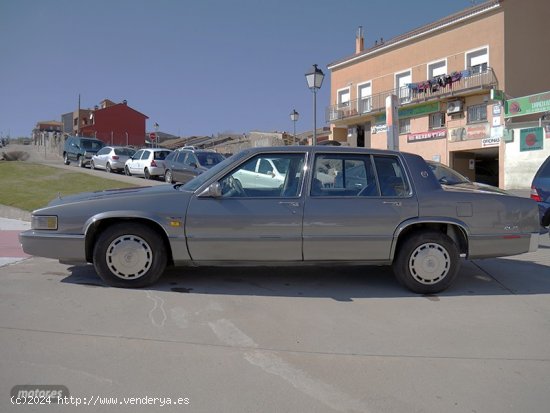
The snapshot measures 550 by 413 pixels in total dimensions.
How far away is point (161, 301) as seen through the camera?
15.5 ft

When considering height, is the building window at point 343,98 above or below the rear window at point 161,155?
above

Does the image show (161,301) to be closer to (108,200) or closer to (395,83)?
(108,200)

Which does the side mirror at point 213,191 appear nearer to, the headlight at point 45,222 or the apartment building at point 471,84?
the headlight at point 45,222

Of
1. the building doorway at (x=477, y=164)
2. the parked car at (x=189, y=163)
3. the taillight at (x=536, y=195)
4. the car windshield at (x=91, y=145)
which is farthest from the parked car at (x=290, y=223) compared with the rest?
the building doorway at (x=477, y=164)

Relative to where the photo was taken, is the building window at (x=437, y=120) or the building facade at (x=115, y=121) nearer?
the building window at (x=437, y=120)

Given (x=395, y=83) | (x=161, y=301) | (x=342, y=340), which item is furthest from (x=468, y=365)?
(x=395, y=83)

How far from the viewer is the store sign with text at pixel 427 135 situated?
30.4 m

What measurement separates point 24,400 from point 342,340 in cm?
229

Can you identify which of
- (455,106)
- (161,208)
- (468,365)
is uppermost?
(455,106)

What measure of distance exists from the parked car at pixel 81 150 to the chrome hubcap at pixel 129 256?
2210 cm

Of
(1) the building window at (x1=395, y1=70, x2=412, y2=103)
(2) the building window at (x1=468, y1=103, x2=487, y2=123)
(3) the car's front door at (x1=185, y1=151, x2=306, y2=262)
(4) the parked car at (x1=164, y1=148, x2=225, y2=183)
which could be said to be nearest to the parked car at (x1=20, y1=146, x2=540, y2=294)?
(3) the car's front door at (x1=185, y1=151, x2=306, y2=262)

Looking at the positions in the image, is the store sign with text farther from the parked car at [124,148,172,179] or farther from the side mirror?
the side mirror

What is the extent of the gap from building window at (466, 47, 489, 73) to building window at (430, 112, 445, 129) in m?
3.39

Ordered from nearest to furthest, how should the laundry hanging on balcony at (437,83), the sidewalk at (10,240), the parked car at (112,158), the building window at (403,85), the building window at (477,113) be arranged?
the sidewalk at (10,240), the parked car at (112,158), the building window at (477,113), the laundry hanging on balcony at (437,83), the building window at (403,85)
